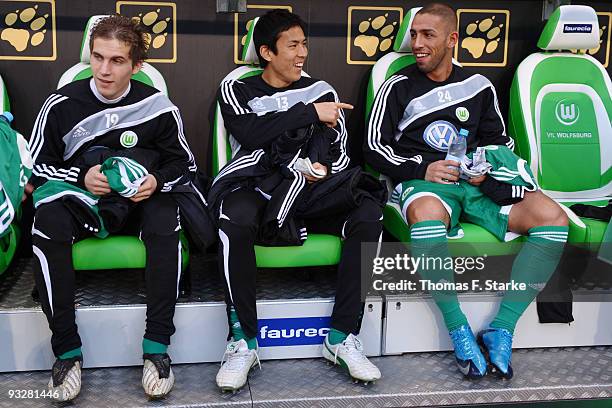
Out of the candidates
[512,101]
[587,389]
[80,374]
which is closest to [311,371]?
[80,374]

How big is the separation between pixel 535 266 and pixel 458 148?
0.50 metres

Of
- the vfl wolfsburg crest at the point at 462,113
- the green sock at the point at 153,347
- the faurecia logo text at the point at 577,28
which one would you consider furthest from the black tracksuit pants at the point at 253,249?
the faurecia logo text at the point at 577,28

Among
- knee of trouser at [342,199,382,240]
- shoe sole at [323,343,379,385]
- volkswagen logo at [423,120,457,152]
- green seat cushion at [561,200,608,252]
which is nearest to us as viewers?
shoe sole at [323,343,379,385]

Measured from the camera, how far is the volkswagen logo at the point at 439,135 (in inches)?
110

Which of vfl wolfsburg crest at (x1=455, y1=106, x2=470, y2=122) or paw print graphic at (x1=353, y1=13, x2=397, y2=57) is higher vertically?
paw print graphic at (x1=353, y1=13, x2=397, y2=57)

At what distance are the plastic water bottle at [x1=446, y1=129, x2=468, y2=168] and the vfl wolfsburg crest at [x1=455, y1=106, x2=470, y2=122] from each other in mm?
119

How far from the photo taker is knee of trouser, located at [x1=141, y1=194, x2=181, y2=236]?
7.51ft

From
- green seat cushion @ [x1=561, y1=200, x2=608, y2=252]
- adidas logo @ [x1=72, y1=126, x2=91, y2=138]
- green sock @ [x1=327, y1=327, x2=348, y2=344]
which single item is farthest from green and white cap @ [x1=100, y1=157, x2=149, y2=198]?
green seat cushion @ [x1=561, y1=200, x2=608, y2=252]

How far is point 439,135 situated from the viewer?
2.79 m

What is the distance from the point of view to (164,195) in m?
2.39

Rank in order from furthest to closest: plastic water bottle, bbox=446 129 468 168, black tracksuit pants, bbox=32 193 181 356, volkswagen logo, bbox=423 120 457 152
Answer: volkswagen logo, bbox=423 120 457 152, plastic water bottle, bbox=446 129 468 168, black tracksuit pants, bbox=32 193 181 356

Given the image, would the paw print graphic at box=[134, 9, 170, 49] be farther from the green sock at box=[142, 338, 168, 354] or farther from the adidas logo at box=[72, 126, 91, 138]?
the green sock at box=[142, 338, 168, 354]

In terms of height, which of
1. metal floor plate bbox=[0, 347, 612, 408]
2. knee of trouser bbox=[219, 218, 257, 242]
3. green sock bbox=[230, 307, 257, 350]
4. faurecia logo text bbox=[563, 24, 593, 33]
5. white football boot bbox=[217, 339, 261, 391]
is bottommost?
metal floor plate bbox=[0, 347, 612, 408]

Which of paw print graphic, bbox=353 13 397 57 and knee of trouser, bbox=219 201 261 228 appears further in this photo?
paw print graphic, bbox=353 13 397 57
